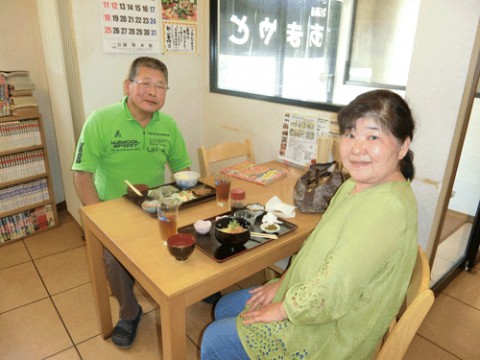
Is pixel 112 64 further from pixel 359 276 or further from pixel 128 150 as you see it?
pixel 359 276

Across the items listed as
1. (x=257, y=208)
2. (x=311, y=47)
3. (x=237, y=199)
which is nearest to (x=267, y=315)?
(x=257, y=208)

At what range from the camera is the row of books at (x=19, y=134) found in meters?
2.52

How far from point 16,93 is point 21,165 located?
541mm

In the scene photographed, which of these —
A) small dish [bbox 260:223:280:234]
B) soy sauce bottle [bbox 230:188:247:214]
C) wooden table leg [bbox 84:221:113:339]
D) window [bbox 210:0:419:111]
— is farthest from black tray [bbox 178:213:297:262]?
window [bbox 210:0:419:111]

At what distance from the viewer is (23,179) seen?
2689 mm

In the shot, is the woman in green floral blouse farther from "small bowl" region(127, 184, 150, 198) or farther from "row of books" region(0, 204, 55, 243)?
"row of books" region(0, 204, 55, 243)

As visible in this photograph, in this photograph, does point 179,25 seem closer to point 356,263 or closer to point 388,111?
point 388,111

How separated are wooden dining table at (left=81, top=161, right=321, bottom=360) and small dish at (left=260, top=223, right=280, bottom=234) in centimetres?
5

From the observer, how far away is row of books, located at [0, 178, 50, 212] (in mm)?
2654

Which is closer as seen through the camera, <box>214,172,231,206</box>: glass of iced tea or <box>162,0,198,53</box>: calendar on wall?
<box>214,172,231,206</box>: glass of iced tea

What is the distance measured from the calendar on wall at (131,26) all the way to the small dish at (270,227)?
174 centimetres

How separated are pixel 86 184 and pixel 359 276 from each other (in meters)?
1.45

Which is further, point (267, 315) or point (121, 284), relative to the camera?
point (121, 284)

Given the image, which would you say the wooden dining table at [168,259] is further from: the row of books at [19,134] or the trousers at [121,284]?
the row of books at [19,134]
